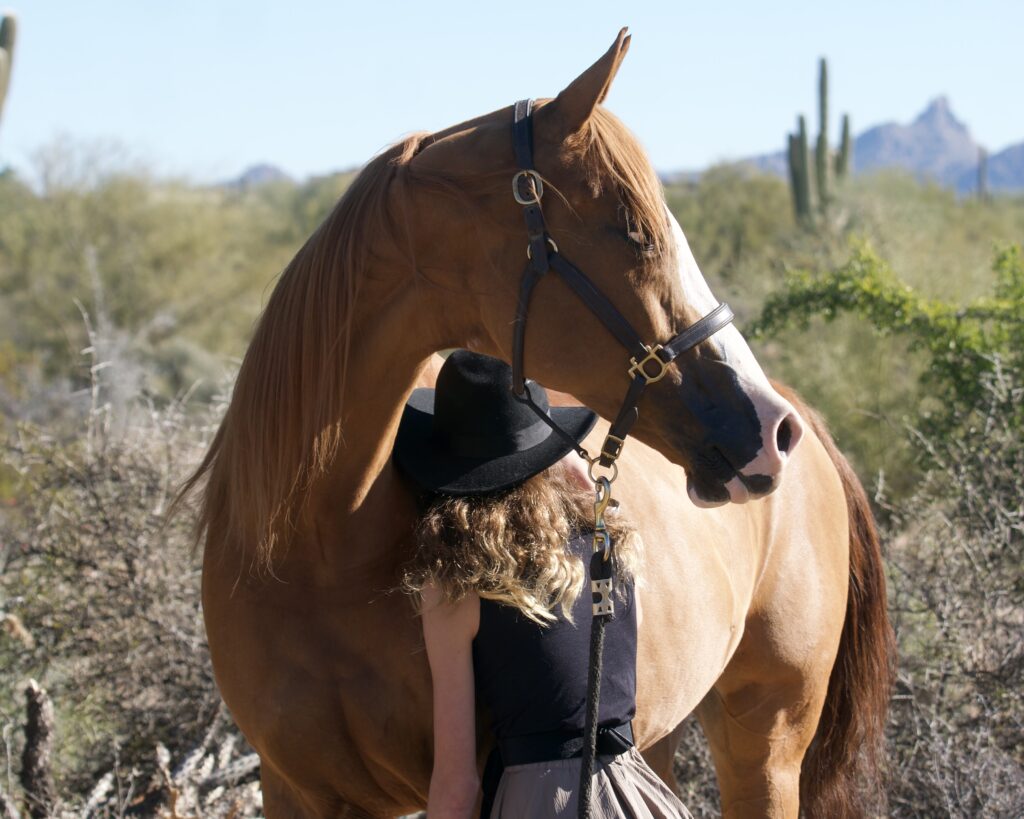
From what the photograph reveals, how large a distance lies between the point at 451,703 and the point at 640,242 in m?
0.86

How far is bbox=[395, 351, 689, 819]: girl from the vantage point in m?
1.85

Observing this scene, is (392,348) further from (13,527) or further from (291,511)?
(13,527)

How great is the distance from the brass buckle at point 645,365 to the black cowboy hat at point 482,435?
309mm

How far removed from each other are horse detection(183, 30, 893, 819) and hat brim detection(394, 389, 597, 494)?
7 centimetres

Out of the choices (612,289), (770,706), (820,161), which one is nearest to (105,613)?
(770,706)

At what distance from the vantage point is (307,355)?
73.5 inches

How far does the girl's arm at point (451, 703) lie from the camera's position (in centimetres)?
185

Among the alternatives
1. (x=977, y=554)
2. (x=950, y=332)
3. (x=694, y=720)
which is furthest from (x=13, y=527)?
(x=950, y=332)

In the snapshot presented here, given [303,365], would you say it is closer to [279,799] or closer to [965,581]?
[279,799]

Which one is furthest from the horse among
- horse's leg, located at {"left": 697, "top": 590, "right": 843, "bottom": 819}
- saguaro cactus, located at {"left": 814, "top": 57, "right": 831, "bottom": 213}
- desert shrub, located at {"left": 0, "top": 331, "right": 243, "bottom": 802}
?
saguaro cactus, located at {"left": 814, "top": 57, "right": 831, "bottom": 213}

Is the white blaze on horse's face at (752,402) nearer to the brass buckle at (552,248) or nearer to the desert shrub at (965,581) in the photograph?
the brass buckle at (552,248)

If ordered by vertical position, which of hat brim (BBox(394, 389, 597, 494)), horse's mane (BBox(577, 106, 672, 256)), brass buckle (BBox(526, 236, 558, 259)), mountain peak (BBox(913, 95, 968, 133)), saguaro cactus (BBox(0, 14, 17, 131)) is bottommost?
mountain peak (BBox(913, 95, 968, 133))

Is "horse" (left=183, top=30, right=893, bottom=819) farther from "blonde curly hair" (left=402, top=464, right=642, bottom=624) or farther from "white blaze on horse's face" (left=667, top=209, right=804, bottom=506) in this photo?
"blonde curly hair" (left=402, top=464, right=642, bottom=624)

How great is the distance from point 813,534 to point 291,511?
1.59m
